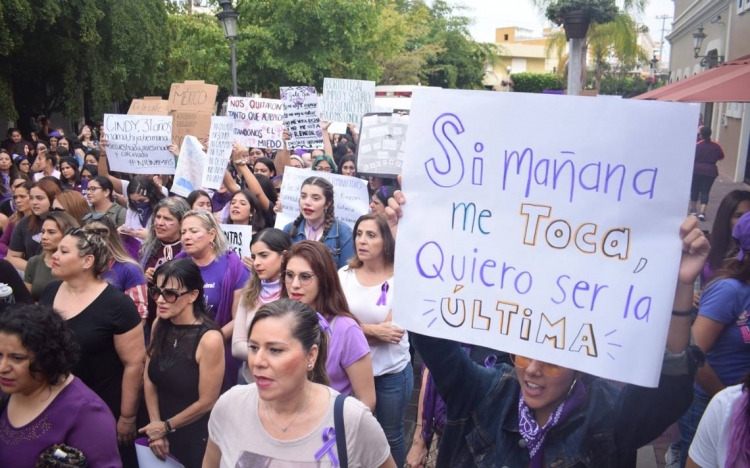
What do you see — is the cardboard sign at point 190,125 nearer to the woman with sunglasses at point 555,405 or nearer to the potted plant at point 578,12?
the woman with sunglasses at point 555,405

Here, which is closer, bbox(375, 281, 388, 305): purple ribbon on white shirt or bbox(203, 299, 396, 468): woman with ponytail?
bbox(203, 299, 396, 468): woman with ponytail

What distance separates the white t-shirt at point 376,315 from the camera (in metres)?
3.85

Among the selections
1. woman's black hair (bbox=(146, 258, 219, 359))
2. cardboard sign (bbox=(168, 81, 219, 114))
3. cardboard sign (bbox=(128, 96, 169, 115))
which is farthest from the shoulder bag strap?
cardboard sign (bbox=(128, 96, 169, 115))

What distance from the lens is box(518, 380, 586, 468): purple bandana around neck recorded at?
7.29ft

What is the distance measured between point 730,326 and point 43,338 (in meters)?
2.94

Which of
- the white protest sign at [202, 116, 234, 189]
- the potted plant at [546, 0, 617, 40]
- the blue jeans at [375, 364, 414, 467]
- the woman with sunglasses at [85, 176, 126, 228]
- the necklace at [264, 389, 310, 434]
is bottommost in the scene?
the blue jeans at [375, 364, 414, 467]

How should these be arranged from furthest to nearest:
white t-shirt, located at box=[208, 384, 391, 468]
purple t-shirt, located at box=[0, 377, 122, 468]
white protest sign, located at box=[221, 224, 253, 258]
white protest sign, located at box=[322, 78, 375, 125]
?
white protest sign, located at box=[322, 78, 375, 125] < white protest sign, located at box=[221, 224, 253, 258] < purple t-shirt, located at box=[0, 377, 122, 468] < white t-shirt, located at box=[208, 384, 391, 468]

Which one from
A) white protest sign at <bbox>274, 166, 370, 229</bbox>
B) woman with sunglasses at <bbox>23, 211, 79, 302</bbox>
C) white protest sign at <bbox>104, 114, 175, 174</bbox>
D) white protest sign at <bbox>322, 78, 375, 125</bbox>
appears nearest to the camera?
woman with sunglasses at <bbox>23, 211, 79, 302</bbox>

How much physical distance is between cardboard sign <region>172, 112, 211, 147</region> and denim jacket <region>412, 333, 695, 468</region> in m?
6.84

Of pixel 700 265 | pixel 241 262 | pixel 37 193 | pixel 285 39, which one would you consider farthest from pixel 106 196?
pixel 285 39

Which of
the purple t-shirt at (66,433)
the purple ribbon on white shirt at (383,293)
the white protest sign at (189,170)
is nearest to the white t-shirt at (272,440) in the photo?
the purple t-shirt at (66,433)

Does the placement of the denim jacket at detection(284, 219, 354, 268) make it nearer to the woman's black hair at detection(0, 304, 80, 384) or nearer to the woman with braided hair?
the woman with braided hair

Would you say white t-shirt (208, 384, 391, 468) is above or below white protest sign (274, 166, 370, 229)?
below

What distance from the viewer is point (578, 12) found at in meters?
13.1
